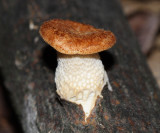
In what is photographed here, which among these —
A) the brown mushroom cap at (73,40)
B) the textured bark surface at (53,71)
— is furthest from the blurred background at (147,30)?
the brown mushroom cap at (73,40)

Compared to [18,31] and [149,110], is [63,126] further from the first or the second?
[18,31]

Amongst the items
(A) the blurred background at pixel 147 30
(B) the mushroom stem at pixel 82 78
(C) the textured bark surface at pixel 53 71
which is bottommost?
(A) the blurred background at pixel 147 30

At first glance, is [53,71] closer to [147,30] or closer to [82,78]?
[82,78]

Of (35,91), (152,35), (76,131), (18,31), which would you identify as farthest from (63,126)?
(152,35)

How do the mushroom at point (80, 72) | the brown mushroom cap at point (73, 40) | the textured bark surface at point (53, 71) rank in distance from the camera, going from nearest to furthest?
the brown mushroom cap at point (73, 40) → the mushroom at point (80, 72) → the textured bark surface at point (53, 71)

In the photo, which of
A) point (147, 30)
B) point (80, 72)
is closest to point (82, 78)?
point (80, 72)

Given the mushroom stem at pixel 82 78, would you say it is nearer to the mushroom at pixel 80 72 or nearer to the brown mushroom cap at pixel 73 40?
the mushroom at pixel 80 72

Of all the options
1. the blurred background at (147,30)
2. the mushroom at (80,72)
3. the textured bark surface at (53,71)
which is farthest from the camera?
the blurred background at (147,30)
